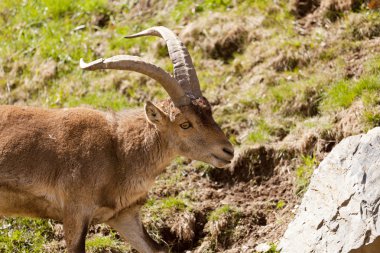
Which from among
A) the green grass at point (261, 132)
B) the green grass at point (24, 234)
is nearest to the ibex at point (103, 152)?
the green grass at point (24, 234)

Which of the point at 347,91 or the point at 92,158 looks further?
the point at 347,91

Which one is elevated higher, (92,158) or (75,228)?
(92,158)

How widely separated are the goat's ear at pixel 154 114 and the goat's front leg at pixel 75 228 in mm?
1559

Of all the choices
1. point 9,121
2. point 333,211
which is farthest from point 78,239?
point 333,211

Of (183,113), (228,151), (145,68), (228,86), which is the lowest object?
(228,86)

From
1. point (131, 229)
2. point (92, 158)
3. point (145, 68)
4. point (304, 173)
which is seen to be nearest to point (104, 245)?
point (131, 229)

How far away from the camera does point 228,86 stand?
527 inches

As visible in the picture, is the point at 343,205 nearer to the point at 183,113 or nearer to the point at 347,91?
the point at 183,113

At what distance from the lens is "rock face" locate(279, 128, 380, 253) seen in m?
8.38

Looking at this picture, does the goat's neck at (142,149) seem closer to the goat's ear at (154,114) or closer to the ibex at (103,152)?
the ibex at (103,152)

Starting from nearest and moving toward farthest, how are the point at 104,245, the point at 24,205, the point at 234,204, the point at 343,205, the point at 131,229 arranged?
the point at 343,205 → the point at 24,205 → the point at 131,229 → the point at 104,245 → the point at 234,204

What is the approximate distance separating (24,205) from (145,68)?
235cm

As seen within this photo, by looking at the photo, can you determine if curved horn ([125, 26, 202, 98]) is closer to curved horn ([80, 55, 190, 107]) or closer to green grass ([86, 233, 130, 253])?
curved horn ([80, 55, 190, 107])

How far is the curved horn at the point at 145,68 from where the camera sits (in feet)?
30.9
